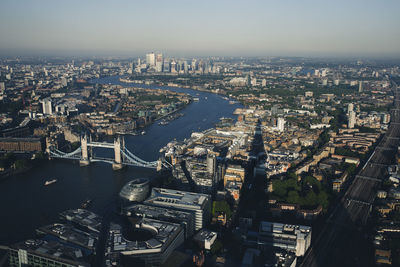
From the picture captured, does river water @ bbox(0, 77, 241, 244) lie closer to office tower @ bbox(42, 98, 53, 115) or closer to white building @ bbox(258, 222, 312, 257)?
white building @ bbox(258, 222, 312, 257)

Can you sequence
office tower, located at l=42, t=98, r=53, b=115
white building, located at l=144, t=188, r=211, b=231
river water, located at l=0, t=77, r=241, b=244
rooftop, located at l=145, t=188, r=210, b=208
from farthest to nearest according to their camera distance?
1. office tower, located at l=42, t=98, r=53, b=115
2. river water, located at l=0, t=77, r=241, b=244
3. rooftop, located at l=145, t=188, r=210, b=208
4. white building, located at l=144, t=188, r=211, b=231

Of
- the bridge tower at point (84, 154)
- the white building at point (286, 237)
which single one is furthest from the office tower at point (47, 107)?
the white building at point (286, 237)

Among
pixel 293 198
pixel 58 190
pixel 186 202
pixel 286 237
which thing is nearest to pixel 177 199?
pixel 186 202

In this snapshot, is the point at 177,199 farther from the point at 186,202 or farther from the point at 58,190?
the point at 58,190

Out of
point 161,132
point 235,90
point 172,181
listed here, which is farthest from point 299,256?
point 235,90

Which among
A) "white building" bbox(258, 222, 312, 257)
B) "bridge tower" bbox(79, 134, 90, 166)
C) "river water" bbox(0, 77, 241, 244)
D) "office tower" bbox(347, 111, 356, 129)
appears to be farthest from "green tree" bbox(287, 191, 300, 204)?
"office tower" bbox(347, 111, 356, 129)

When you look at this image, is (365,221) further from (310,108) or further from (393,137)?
(310,108)
